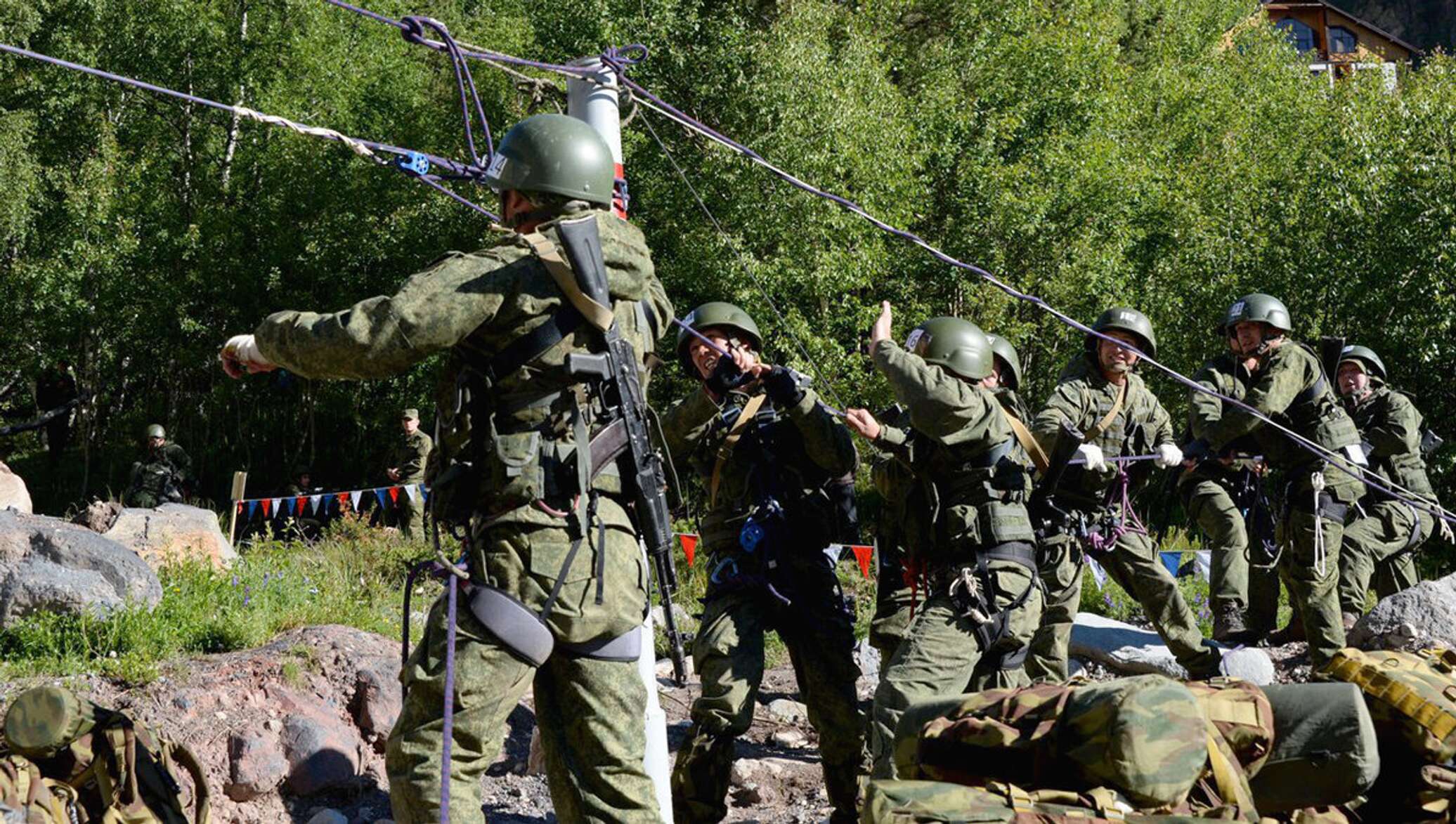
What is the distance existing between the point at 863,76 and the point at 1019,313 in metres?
4.27

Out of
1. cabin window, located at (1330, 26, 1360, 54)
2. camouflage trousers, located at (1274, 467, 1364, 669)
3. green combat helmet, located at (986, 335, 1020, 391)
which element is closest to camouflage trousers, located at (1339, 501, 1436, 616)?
camouflage trousers, located at (1274, 467, 1364, 669)

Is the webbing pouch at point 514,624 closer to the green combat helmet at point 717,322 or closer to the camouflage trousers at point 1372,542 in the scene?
the green combat helmet at point 717,322

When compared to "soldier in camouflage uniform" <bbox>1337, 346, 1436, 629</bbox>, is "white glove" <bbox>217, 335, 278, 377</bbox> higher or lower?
higher

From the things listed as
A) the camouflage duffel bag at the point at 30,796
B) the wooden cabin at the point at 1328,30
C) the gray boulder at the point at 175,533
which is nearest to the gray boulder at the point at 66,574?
the gray boulder at the point at 175,533

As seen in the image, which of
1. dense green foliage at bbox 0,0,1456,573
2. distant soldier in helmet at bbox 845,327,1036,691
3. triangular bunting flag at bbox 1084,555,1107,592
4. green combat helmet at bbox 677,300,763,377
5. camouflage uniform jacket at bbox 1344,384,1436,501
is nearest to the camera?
distant soldier in helmet at bbox 845,327,1036,691

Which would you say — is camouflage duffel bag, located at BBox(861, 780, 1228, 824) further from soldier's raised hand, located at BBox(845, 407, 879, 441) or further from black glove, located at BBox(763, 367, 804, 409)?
black glove, located at BBox(763, 367, 804, 409)

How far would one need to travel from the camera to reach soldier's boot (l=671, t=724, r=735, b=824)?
6141 millimetres

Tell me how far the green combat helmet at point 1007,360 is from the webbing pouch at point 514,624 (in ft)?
12.9

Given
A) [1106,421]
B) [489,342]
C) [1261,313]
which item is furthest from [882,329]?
[1261,313]

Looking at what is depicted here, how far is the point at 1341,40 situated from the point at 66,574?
75.5m

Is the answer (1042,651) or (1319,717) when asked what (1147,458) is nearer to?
(1042,651)

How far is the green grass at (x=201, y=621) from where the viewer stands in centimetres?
742

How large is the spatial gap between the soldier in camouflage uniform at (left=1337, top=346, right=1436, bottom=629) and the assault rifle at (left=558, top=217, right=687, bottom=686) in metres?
6.18

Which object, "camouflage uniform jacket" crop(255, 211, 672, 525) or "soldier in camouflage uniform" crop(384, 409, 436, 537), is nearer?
"camouflage uniform jacket" crop(255, 211, 672, 525)
